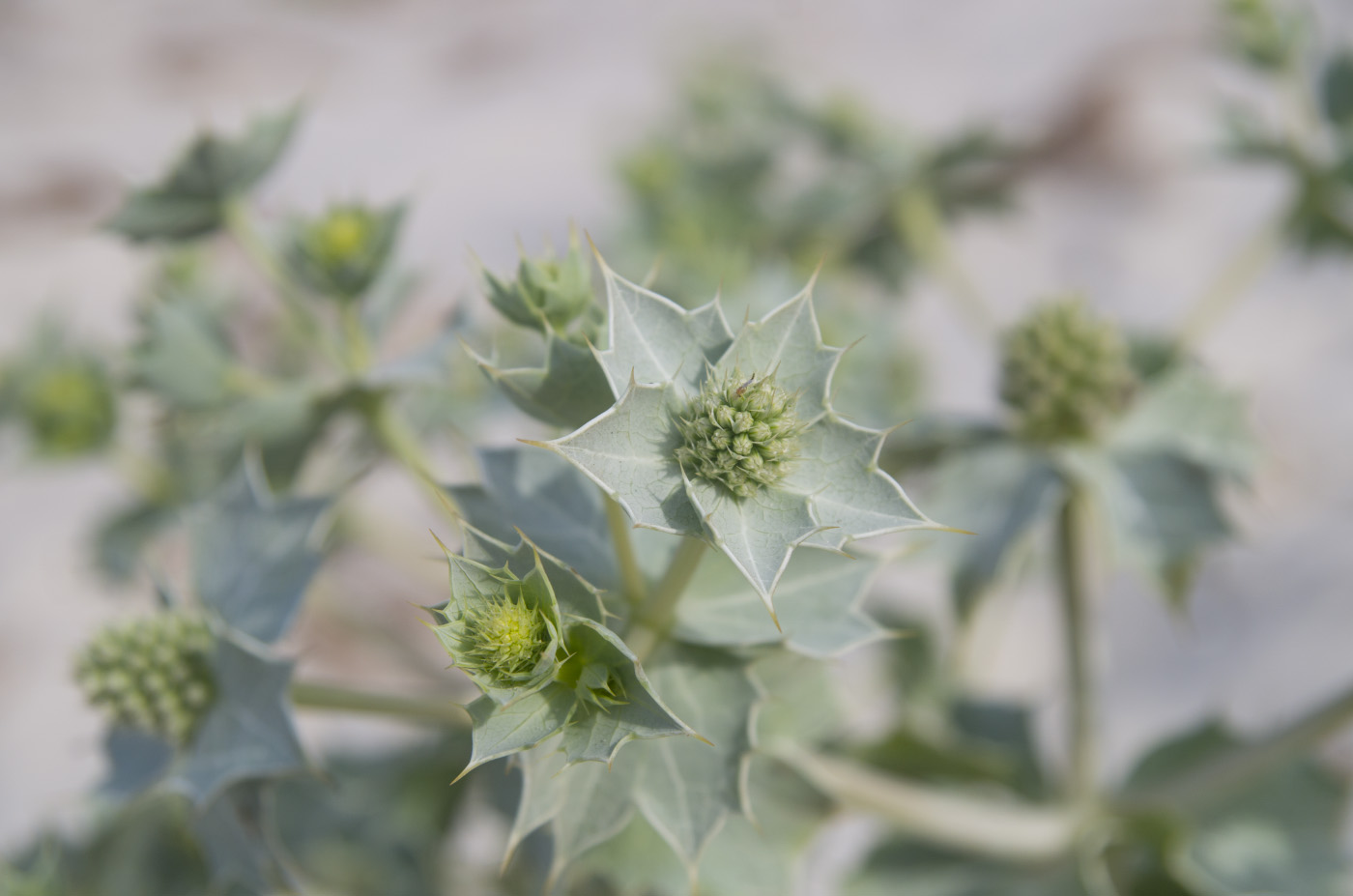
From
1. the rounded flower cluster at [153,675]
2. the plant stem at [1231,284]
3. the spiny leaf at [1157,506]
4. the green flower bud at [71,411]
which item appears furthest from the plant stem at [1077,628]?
the green flower bud at [71,411]

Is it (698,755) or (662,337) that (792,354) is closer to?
(662,337)

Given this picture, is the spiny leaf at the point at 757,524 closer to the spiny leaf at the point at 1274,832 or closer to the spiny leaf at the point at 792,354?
the spiny leaf at the point at 792,354

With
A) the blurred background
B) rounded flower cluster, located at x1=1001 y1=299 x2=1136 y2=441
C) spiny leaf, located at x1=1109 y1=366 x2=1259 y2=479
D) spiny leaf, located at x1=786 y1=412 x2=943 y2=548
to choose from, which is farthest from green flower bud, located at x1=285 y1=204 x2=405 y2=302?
spiny leaf, located at x1=1109 y1=366 x2=1259 y2=479

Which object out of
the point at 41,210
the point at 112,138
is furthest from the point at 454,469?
the point at 112,138

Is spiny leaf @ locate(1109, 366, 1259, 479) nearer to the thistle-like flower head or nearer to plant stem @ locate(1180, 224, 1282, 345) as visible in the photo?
plant stem @ locate(1180, 224, 1282, 345)

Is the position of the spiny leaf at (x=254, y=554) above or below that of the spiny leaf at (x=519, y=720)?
below

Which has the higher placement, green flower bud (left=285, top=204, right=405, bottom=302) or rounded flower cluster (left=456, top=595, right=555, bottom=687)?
green flower bud (left=285, top=204, right=405, bottom=302)
